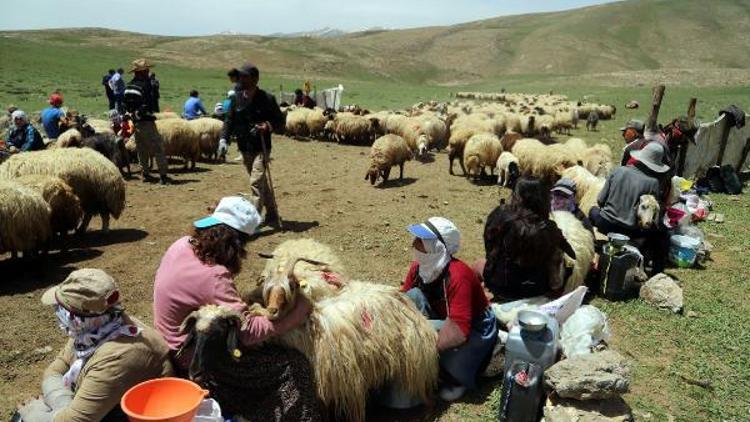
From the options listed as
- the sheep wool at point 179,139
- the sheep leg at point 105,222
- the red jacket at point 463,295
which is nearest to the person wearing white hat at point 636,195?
the red jacket at point 463,295

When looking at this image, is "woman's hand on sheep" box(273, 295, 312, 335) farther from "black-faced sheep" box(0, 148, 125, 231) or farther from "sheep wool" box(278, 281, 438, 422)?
"black-faced sheep" box(0, 148, 125, 231)

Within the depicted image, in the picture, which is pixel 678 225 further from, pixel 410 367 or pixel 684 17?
pixel 684 17

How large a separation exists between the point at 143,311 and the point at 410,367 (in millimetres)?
3299

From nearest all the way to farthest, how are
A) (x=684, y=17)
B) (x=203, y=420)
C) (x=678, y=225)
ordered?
(x=203, y=420), (x=678, y=225), (x=684, y=17)

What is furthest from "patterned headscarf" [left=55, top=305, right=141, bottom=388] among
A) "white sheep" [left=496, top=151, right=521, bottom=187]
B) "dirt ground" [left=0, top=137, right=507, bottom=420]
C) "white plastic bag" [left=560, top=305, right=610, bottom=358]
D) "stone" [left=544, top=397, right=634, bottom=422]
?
"white sheep" [left=496, top=151, right=521, bottom=187]

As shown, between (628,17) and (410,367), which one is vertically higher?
(628,17)

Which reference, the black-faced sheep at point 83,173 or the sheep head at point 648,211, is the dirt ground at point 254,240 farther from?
the sheep head at point 648,211

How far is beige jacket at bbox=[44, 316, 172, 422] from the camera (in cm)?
280

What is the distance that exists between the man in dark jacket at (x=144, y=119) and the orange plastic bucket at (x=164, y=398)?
861 centimetres

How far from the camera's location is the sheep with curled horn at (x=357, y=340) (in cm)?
350

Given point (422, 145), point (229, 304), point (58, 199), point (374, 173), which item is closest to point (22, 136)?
point (58, 199)

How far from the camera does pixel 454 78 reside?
88125mm

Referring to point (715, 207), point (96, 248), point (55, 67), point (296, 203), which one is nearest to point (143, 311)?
point (96, 248)

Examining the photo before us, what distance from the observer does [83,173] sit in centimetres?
763
